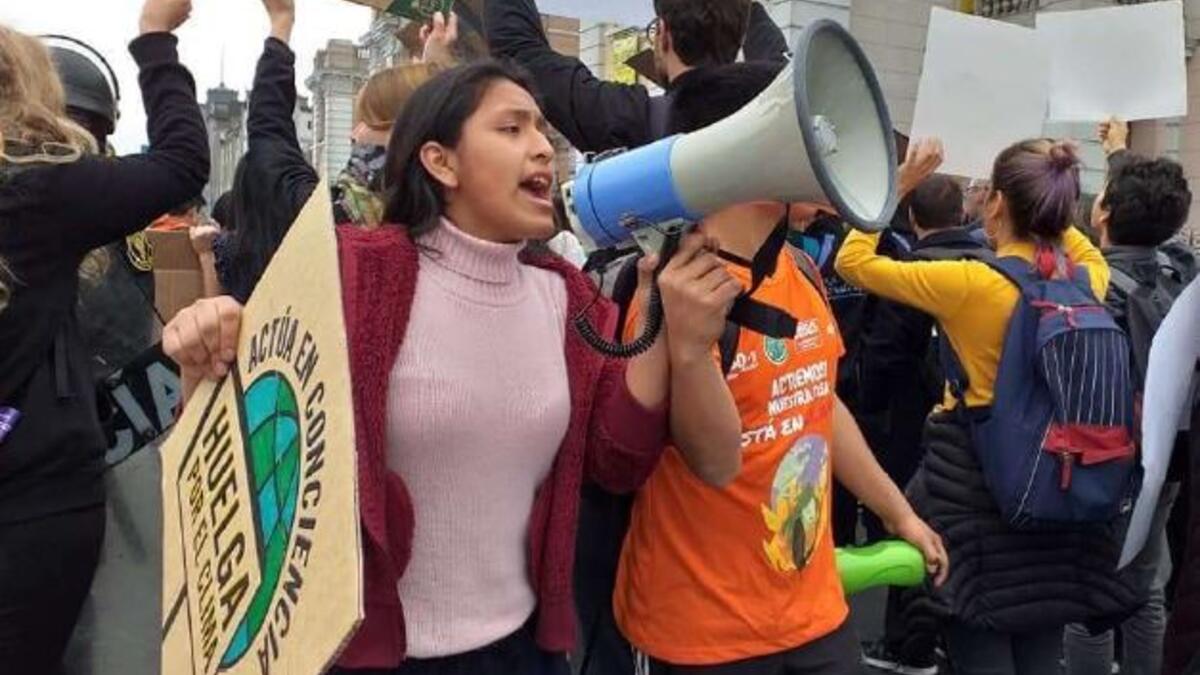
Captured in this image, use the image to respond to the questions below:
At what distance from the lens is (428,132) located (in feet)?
5.58

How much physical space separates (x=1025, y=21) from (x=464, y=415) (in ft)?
46.1

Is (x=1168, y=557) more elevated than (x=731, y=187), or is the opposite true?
(x=731, y=187)

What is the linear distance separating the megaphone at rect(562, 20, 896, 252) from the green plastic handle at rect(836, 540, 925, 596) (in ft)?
3.46

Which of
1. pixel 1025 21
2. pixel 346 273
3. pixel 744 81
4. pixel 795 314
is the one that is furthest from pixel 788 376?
pixel 1025 21

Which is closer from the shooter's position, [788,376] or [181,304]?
[788,376]

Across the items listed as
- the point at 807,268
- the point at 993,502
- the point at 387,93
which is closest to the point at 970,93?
the point at 993,502

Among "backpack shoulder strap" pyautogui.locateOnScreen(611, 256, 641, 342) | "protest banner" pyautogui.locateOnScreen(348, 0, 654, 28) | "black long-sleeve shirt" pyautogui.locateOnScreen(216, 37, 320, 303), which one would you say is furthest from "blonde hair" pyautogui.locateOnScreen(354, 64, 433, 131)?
"backpack shoulder strap" pyautogui.locateOnScreen(611, 256, 641, 342)

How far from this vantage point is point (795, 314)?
213cm

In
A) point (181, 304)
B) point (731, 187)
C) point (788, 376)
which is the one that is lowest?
point (181, 304)

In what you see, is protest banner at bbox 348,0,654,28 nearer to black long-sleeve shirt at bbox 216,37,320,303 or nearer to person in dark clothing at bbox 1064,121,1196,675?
black long-sleeve shirt at bbox 216,37,320,303

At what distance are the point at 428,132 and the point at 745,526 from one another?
858 millimetres

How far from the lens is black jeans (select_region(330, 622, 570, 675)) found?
5.35 feet

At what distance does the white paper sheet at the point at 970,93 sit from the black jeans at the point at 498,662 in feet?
8.23

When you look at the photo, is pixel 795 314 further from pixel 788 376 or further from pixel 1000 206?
pixel 1000 206
